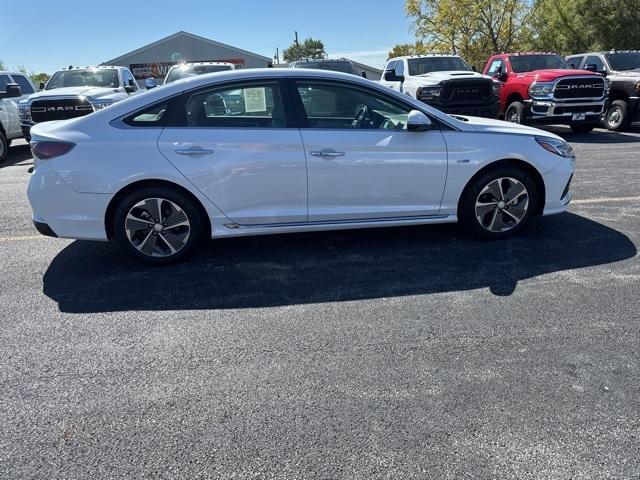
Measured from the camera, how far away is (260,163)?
4.41 metres

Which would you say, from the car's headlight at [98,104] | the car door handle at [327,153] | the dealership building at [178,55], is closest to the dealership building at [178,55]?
the dealership building at [178,55]

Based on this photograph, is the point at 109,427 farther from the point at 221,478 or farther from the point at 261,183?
the point at 261,183

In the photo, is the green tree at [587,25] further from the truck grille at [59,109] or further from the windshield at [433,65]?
the truck grille at [59,109]

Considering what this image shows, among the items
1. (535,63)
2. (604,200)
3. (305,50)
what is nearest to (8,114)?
(604,200)

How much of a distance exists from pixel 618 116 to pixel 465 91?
4492 millimetres

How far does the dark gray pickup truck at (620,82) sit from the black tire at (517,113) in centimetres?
214

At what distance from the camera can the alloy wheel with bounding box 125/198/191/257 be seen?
14.6 ft

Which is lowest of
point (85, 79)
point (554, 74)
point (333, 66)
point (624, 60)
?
point (85, 79)

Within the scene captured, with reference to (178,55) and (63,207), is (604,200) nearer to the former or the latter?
(63,207)

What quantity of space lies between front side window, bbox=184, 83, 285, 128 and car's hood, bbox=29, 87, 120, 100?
25.9 feet

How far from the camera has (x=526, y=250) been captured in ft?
15.8

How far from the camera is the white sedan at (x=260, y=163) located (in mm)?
4332

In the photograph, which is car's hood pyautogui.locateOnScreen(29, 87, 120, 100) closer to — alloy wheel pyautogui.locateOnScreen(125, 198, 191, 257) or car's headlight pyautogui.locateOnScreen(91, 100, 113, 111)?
car's headlight pyautogui.locateOnScreen(91, 100, 113, 111)

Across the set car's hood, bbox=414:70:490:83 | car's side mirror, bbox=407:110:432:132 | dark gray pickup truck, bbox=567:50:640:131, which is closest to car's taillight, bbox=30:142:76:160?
car's side mirror, bbox=407:110:432:132
